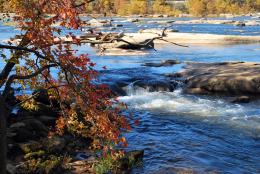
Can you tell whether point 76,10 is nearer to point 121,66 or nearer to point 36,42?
point 36,42

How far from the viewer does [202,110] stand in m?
20.1

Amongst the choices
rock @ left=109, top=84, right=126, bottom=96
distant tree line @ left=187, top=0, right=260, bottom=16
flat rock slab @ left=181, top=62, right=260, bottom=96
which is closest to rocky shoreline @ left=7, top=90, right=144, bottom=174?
rock @ left=109, top=84, right=126, bottom=96

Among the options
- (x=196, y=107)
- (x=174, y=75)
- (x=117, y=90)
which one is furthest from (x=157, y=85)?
(x=196, y=107)

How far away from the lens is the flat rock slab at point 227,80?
23594 millimetres

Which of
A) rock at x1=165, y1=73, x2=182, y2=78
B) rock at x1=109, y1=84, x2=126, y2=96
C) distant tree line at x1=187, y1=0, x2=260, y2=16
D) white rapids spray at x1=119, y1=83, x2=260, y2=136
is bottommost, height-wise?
white rapids spray at x1=119, y1=83, x2=260, y2=136

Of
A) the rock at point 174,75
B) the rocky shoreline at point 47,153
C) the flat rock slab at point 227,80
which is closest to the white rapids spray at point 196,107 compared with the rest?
the flat rock slab at point 227,80

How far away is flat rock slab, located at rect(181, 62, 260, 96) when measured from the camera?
23.6m

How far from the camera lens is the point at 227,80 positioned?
24.3 meters

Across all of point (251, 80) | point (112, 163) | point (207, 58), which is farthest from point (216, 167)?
point (207, 58)

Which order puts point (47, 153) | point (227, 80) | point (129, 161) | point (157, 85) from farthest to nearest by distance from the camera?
point (157, 85), point (227, 80), point (47, 153), point (129, 161)

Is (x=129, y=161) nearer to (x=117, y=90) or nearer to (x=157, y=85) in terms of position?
(x=117, y=90)

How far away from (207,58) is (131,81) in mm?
14584

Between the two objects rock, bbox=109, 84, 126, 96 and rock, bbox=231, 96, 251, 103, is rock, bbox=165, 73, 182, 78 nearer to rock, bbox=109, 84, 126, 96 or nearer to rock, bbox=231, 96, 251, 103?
rock, bbox=109, 84, 126, 96

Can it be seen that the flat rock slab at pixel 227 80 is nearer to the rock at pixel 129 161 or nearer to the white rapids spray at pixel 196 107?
the white rapids spray at pixel 196 107
